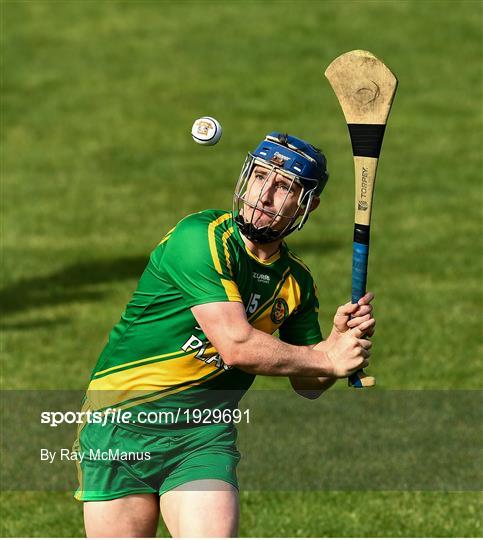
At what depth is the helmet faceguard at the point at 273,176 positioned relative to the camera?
20.8ft

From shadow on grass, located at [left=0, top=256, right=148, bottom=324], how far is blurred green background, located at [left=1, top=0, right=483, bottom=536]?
4 centimetres

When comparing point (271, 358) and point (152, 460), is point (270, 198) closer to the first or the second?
point (271, 358)

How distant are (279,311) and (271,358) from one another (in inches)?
23.6

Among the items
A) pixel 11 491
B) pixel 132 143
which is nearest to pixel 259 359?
pixel 11 491

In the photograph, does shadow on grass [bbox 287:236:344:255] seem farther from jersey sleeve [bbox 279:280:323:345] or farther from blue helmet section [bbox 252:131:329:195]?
blue helmet section [bbox 252:131:329:195]

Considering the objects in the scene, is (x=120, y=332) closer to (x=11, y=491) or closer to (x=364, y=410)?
(x=11, y=491)

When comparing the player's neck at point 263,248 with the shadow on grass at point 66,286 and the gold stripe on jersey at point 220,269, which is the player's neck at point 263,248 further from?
the shadow on grass at point 66,286

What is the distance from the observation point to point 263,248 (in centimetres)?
659

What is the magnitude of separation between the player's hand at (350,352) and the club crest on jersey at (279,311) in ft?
1.22

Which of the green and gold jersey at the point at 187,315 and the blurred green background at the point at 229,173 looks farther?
the blurred green background at the point at 229,173

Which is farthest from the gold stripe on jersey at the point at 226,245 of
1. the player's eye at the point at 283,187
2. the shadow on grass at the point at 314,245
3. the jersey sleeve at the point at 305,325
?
the shadow on grass at the point at 314,245

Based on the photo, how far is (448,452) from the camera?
439 inches

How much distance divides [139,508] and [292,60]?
2304 cm

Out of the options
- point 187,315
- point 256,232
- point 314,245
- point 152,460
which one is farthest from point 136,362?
point 314,245
